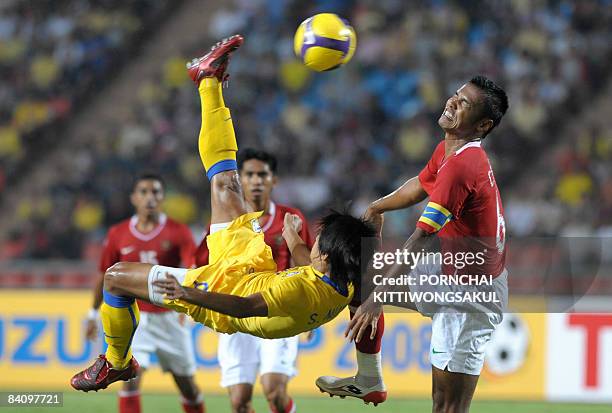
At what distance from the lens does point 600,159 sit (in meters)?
13.3

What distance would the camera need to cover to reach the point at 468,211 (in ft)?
19.1

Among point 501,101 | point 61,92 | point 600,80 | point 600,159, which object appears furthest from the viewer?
point 61,92

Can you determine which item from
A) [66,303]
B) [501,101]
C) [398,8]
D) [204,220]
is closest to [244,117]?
[204,220]

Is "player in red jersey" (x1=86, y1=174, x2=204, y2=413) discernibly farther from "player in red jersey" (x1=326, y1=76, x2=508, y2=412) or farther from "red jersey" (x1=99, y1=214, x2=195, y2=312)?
"player in red jersey" (x1=326, y1=76, x2=508, y2=412)

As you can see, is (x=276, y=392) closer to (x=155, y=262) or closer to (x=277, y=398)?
(x=277, y=398)

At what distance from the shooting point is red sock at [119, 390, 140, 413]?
820cm

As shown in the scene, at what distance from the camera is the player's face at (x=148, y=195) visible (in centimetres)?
860

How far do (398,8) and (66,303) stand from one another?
23.8 feet

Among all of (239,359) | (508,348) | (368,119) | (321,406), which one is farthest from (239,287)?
(368,119)

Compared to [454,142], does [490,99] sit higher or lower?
higher

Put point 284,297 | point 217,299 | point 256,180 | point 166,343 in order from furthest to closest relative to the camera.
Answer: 1. point 166,343
2. point 256,180
3. point 284,297
4. point 217,299

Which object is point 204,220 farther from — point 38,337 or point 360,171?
point 38,337

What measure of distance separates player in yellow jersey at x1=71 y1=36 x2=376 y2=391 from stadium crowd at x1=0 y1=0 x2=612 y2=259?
6.76 meters

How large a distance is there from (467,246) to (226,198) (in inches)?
58.9
